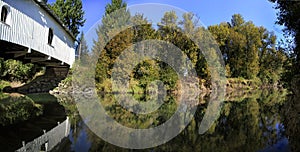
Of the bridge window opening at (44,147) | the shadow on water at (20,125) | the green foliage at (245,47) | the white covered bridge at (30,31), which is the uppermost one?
the green foliage at (245,47)

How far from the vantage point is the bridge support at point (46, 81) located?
71.3 ft

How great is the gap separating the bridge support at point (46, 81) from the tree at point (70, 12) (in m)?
10.1

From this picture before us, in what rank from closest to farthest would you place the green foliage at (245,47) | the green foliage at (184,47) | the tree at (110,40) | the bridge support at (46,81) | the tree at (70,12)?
the bridge support at (46,81), the tree at (110,40), the green foliage at (184,47), the tree at (70,12), the green foliage at (245,47)

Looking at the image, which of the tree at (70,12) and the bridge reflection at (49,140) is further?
the tree at (70,12)

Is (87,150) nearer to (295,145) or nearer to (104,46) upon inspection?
(295,145)

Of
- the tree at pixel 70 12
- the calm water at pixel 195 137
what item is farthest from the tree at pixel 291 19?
the tree at pixel 70 12

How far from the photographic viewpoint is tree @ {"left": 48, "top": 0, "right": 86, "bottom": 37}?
31.9 meters

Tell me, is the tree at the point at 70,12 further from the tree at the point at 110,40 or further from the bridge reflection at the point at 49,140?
the bridge reflection at the point at 49,140

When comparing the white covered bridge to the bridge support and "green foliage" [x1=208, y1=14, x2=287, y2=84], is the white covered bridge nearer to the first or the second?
the bridge support

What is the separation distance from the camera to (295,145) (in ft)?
17.4

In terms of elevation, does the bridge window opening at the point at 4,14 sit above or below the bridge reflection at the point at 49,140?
above

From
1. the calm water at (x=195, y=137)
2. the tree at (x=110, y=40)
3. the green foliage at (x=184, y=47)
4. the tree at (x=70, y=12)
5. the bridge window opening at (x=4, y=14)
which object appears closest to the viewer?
the calm water at (x=195, y=137)

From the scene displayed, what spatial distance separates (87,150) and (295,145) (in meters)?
4.00

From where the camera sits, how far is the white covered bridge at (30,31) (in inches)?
396
